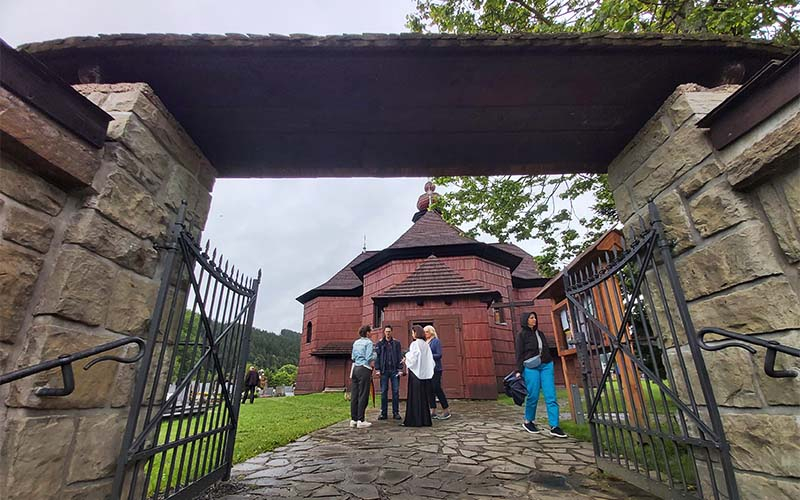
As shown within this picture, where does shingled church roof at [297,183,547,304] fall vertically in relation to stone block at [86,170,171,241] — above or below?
above

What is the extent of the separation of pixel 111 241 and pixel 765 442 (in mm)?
3665

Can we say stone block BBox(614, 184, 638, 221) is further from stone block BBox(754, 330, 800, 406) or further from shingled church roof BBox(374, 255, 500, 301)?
shingled church roof BBox(374, 255, 500, 301)

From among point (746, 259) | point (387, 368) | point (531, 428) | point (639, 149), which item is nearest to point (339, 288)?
point (387, 368)

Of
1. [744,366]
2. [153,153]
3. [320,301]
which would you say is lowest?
[744,366]

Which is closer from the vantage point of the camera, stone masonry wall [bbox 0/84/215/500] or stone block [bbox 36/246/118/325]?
stone masonry wall [bbox 0/84/215/500]

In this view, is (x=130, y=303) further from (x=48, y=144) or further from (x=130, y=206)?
(x=48, y=144)

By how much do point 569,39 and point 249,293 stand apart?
3331 mm

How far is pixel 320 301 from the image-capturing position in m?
17.9

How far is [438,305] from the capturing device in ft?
38.4

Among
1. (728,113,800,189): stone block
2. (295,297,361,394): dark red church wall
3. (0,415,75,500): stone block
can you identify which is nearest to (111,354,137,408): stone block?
(0,415,75,500): stone block

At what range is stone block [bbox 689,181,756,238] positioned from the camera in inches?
78.7

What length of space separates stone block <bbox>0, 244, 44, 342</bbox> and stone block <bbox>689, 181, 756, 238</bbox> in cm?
364

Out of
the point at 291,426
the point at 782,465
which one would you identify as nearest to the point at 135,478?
the point at 782,465

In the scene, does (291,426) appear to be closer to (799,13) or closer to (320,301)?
(799,13)
